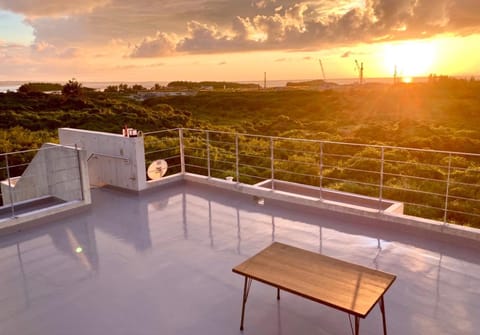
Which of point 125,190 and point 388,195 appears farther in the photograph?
point 388,195

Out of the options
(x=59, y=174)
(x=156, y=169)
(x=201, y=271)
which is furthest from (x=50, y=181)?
(x=201, y=271)

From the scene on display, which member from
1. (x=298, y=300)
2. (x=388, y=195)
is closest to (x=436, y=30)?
(x=388, y=195)

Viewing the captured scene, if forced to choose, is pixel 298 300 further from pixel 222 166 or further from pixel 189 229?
pixel 222 166

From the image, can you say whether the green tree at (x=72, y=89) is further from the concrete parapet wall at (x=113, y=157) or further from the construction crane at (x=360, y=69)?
the construction crane at (x=360, y=69)

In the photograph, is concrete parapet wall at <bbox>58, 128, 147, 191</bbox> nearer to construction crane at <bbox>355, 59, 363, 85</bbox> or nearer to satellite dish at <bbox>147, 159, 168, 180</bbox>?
satellite dish at <bbox>147, 159, 168, 180</bbox>

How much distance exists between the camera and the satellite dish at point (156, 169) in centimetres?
508

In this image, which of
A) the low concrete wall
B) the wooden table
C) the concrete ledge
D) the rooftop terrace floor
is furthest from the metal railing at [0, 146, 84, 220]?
the wooden table

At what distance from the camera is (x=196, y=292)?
249 cm

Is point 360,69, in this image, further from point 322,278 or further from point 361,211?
point 322,278

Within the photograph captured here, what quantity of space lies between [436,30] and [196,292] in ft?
29.5

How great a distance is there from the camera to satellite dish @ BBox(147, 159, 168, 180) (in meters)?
5.08

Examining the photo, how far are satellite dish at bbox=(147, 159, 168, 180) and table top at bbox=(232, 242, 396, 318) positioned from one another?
325 cm

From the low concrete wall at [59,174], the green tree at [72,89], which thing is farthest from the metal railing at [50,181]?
the green tree at [72,89]

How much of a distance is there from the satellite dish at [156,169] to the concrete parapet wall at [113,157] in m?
0.30
